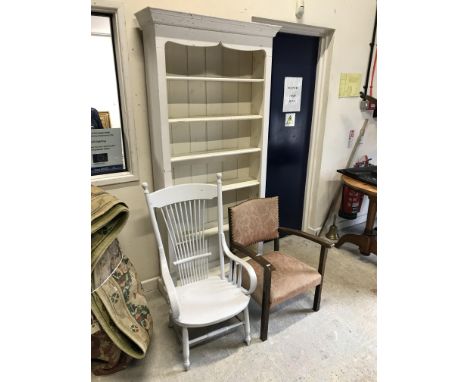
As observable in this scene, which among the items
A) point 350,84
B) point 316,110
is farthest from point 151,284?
point 350,84

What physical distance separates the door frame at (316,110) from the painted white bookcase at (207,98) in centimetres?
40

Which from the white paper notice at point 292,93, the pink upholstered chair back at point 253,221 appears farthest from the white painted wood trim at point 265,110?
the white paper notice at point 292,93

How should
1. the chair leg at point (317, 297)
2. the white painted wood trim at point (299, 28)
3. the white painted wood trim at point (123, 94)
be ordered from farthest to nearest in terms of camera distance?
the white painted wood trim at point (299, 28) < the chair leg at point (317, 297) < the white painted wood trim at point (123, 94)

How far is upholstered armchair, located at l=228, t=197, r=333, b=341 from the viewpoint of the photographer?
1743 mm

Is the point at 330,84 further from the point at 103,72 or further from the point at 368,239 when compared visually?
the point at 103,72

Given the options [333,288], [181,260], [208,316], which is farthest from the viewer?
[333,288]

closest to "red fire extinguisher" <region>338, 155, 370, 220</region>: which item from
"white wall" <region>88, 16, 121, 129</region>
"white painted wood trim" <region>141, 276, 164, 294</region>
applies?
"white painted wood trim" <region>141, 276, 164, 294</region>

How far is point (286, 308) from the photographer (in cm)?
216

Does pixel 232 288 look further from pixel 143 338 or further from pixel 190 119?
pixel 190 119

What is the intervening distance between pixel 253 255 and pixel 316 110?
1729 millimetres

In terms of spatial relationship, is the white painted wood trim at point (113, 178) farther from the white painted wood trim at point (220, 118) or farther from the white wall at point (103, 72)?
the white painted wood trim at point (220, 118)

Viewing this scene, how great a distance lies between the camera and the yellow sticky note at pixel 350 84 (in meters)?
2.78

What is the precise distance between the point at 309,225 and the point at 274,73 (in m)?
1.66
